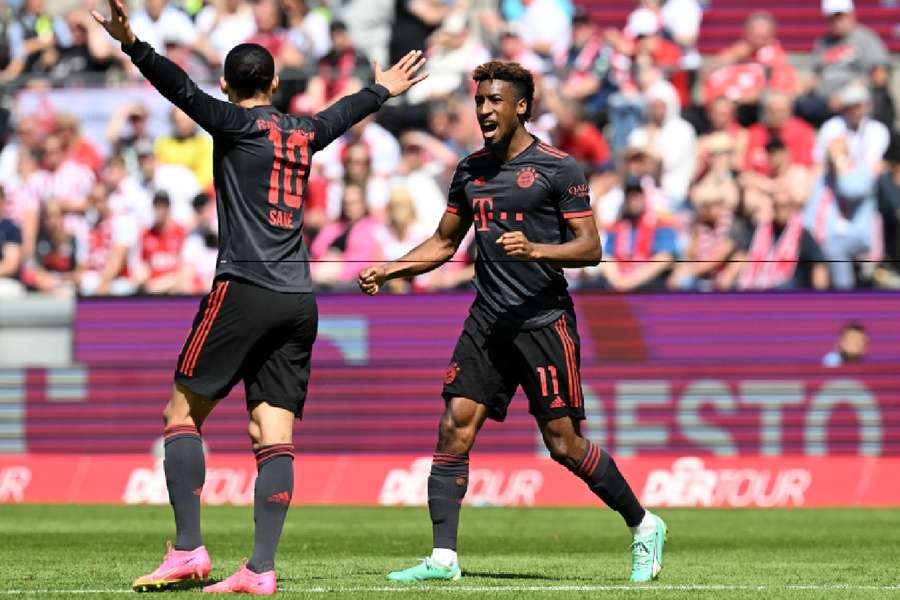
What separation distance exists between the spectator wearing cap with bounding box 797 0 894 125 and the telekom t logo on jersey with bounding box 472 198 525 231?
10.4 meters

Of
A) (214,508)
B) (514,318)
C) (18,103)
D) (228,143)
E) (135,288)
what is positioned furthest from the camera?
(18,103)

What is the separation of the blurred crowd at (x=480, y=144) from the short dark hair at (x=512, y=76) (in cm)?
836

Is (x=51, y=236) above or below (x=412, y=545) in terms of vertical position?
above

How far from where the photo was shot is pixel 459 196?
9.14 m

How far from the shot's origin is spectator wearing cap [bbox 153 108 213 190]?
19859 millimetres

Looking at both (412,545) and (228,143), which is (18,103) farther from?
(228,143)

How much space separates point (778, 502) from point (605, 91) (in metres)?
5.18

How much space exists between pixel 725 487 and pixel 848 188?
352cm

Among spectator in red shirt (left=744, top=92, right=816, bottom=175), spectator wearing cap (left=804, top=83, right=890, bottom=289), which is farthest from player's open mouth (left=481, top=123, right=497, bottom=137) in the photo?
spectator in red shirt (left=744, top=92, right=816, bottom=175)

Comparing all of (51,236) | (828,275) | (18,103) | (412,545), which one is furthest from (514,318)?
(18,103)

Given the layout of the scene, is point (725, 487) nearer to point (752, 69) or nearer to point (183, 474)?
point (752, 69)

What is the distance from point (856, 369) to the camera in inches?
653

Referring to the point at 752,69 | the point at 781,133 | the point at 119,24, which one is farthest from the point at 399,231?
the point at 119,24

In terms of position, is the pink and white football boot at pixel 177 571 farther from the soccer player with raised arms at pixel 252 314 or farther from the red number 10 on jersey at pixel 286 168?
the red number 10 on jersey at pixel 286 168
